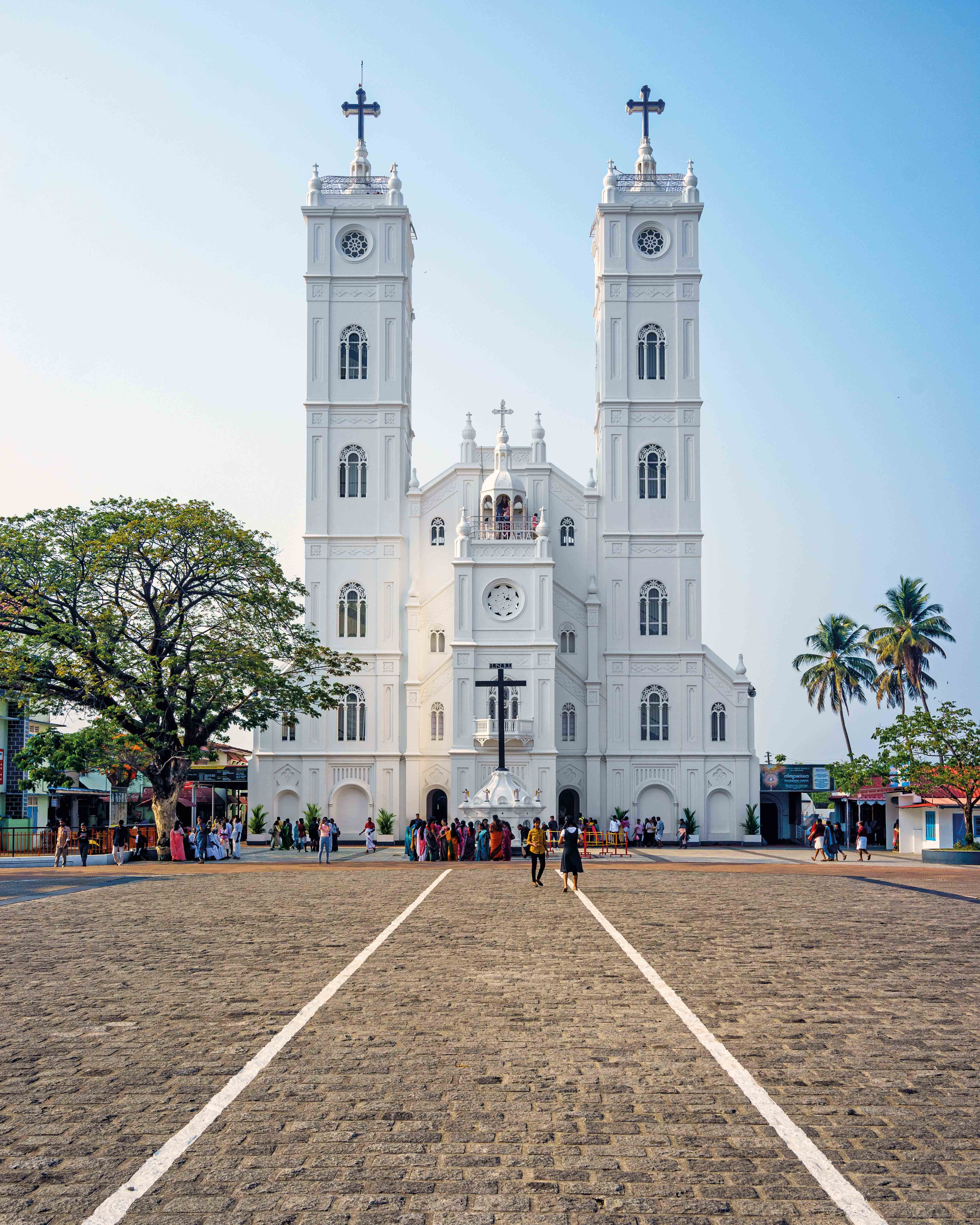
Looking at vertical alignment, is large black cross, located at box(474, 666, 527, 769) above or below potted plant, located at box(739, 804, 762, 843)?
above

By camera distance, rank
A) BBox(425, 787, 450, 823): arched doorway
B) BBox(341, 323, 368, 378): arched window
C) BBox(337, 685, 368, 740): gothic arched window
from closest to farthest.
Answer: BBox(425, 787, 450, 823): arched doorway → BBox(337, 685, 368, 740): gothic arched window → BBox(341, 323, 368, 378): arched window

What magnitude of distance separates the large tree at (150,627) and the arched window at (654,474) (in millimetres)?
24454

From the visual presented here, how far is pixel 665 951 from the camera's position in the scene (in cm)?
1330

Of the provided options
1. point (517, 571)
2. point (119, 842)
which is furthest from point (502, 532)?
point (119, 842)

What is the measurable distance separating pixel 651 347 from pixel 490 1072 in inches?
2168

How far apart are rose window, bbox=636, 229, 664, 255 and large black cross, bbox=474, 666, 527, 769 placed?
77.3 ft

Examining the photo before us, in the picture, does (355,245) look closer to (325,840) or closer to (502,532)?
(502,532)

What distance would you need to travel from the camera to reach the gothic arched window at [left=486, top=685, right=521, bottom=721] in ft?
176

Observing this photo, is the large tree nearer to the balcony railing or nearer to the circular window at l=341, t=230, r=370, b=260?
the balcony railing

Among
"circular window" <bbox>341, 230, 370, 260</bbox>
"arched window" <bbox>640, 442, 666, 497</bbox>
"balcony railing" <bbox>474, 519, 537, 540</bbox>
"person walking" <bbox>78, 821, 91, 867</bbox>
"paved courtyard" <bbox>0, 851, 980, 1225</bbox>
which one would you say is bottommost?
"person walking" <bbox>78, 821, 91, 867</bbox>

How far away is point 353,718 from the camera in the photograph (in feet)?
186

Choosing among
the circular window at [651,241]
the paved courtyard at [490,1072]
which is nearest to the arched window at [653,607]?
the circular window at [651,241]

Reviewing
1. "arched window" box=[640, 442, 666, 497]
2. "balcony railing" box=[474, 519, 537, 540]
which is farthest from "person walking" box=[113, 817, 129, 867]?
"arched window" box=[640, 442, 666, 497]

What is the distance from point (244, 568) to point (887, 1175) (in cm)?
3426
